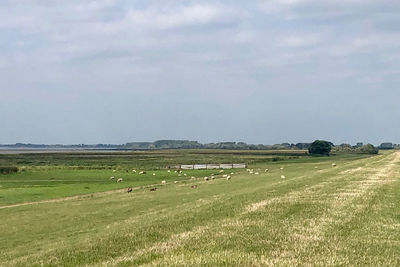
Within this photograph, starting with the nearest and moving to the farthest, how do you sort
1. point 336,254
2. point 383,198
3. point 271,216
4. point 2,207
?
point 336,254
point 271,216
point 383,198
point 2,207

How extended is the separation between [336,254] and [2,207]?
33673 mm

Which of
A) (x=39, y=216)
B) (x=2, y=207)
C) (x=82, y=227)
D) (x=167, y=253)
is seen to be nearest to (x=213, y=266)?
(x=167, y=253)

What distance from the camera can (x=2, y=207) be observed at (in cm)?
3894

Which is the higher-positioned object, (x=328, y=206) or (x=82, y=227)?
(x=328, y=206)

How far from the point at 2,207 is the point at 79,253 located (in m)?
27.7

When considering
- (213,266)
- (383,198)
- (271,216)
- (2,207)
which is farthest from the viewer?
(2,207)

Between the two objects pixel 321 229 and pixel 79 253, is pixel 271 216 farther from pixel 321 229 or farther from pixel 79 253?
pixel 79 253

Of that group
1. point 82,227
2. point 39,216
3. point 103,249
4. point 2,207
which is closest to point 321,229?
point 103,249

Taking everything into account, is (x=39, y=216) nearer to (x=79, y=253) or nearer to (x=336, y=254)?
(x=79, y=253)

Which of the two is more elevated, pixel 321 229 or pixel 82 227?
pixel 321 229

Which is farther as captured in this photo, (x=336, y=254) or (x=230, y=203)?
(x=230, y=203)

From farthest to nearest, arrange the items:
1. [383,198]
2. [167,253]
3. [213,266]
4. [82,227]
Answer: [82,227], [383,198], [167,253], [213,266]

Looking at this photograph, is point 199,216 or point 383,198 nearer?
point 199,216

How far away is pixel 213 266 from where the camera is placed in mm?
10180
